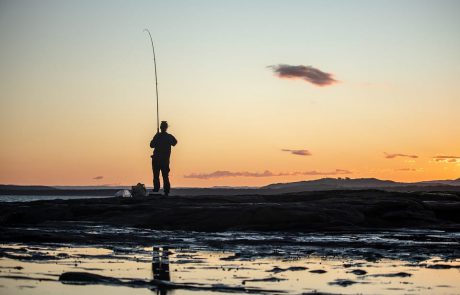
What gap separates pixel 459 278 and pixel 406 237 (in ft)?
25.0

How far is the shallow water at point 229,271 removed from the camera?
36.6ft

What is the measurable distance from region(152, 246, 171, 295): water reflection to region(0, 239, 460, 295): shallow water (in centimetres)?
9

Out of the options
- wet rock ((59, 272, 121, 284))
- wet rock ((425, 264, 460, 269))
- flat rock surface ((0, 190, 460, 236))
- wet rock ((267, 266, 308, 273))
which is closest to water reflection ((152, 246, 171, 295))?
wet rock ((59, 272, 121, 284))

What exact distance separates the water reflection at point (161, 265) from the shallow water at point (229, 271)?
9cm

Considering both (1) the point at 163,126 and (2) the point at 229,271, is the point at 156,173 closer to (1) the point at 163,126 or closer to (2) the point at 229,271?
(1) the point at 163,126

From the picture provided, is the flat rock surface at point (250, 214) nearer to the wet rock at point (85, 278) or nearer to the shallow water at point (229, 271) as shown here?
the shallow water at point (229, 271)

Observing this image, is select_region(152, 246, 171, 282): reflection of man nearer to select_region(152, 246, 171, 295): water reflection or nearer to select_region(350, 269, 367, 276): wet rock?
select_region(152, 246, 171, 295): water reflection

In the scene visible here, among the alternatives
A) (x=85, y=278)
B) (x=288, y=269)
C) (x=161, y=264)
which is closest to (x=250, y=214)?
(x=161, y=264)

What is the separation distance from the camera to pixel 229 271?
42.9ft

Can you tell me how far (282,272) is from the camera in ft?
42.5

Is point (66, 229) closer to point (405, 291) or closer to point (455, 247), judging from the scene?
point (455, 247)

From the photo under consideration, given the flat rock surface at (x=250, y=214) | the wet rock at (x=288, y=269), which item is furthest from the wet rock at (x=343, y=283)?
the flat rock surface at (x=250, y=214)

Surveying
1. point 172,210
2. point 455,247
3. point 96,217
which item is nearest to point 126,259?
point 455,247

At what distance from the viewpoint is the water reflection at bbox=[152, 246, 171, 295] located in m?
12.1
